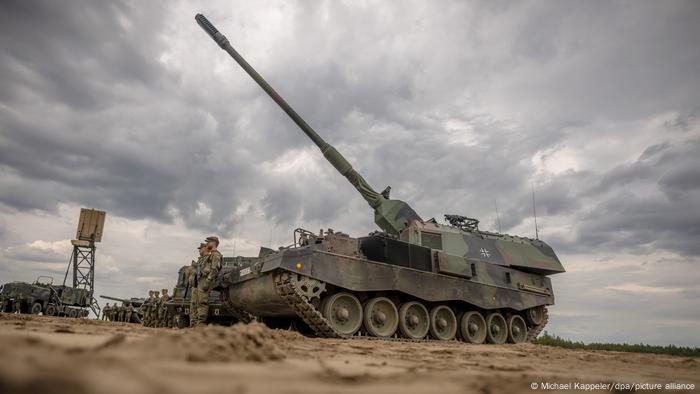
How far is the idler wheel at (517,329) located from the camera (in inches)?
546

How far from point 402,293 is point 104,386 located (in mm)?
9862

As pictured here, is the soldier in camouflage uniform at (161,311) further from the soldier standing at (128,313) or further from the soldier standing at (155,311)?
the soldier standing at (128,313)

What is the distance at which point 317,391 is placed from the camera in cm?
194

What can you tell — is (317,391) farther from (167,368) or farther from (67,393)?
(67,393)

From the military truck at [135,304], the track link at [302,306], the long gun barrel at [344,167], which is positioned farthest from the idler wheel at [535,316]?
the military truck at [135,304]

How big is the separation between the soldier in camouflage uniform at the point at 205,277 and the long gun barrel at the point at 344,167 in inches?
190

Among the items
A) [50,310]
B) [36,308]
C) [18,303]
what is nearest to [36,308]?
[36,308]

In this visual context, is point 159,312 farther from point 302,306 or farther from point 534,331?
point 534,331

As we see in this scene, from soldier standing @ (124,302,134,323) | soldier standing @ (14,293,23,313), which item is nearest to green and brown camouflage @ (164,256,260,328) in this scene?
soldier standing @ (124,302,134,323)

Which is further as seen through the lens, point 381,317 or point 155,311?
point 155,311

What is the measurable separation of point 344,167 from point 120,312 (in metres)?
16.8

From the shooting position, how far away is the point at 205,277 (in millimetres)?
10531

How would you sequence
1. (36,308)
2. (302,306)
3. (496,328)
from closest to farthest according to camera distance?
(302,306) → (496,328) → (36,308)

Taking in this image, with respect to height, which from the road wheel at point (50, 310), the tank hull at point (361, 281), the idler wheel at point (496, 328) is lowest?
the road wheel at point (50, 310)
